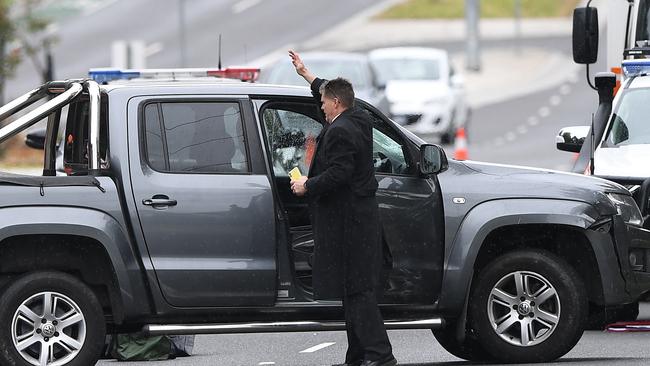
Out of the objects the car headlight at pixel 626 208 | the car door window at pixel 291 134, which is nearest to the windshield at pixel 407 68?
the car headlight at pixel 626 208

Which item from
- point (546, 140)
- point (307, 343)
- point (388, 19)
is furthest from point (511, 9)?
point (307, 343)

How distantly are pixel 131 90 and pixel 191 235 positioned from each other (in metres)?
0.94

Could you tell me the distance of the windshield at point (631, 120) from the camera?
45.3ft

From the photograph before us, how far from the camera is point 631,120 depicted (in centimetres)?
1412

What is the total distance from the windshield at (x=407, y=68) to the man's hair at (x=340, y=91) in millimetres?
20934

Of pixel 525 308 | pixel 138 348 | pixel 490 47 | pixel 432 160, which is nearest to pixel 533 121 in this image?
pixel 490 47

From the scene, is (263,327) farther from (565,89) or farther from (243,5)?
(243,5)

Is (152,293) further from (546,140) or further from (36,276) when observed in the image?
(546,140)

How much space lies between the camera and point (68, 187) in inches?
376

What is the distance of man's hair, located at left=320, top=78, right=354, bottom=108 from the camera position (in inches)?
376

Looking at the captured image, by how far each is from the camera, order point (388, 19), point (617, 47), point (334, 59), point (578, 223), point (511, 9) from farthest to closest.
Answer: point (511, 9) → point (388, 19) → point (334, 59) → point (617, 47) → point (578, 223)

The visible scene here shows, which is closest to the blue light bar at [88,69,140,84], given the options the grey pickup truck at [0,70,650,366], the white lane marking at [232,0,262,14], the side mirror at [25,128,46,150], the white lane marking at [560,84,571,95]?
the side mirror at [25,128,46,150]

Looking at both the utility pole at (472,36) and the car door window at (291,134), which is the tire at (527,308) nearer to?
the car door window at (291,134)

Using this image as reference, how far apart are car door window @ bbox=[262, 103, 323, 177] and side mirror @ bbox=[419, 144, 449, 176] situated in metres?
0.65
